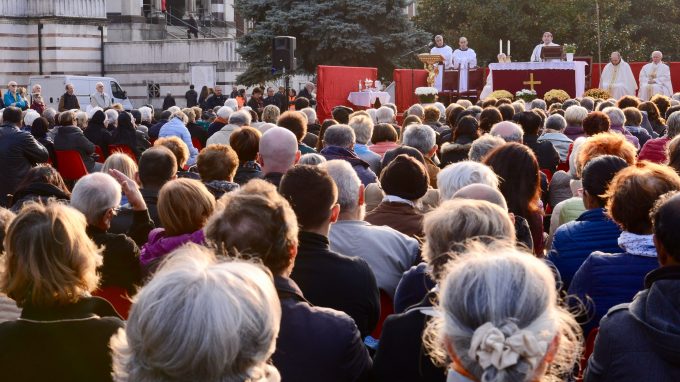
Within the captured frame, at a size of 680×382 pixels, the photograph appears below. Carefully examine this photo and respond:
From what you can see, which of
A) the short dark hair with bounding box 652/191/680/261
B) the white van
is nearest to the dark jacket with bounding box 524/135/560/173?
the short dark hair with bounding box 652/191/680/261

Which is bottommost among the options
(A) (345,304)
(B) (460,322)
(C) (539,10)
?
(A) (345,304)

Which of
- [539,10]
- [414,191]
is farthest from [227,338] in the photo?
[539,10]

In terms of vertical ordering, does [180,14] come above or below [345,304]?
above

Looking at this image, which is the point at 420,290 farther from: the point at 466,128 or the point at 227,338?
the point at 466,128

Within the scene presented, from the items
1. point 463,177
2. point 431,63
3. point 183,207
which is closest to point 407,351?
point 463,177

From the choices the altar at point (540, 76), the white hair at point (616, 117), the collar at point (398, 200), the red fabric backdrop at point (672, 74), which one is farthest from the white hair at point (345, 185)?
the red fabric backdrop at point (672, 74)

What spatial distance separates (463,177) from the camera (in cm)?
606

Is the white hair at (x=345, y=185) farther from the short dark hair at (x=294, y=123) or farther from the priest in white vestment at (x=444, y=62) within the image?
the priest in white vestment at (x=444, y=62)

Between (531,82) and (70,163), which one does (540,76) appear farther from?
(70,163)

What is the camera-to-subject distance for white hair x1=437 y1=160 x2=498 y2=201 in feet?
19.7

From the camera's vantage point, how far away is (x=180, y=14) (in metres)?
49.8

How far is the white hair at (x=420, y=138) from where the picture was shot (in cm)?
977

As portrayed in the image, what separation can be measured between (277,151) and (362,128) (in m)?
2.91

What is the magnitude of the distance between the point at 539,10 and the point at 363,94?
16855mm
